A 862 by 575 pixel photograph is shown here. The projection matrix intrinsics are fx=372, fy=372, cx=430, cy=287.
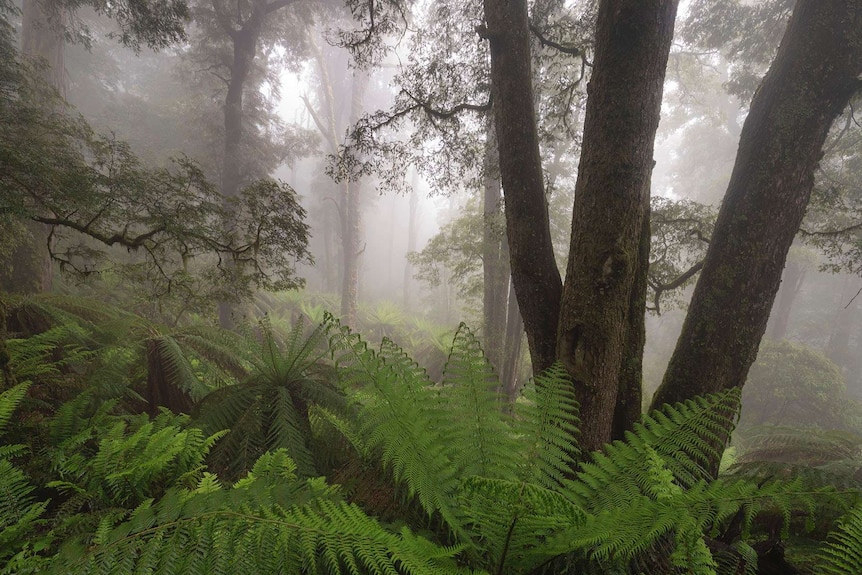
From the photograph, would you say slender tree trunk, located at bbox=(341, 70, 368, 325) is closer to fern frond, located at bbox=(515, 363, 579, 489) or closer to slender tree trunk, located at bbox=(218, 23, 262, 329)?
slender tree trunk, located at bbox=(218, 23, 262, 329)

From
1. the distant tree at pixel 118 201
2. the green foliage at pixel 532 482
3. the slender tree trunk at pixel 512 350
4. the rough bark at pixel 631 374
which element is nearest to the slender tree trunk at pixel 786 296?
the slender tree trunk at pixel 512 350

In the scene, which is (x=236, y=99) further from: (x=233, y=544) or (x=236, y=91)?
(x=233, y=544)

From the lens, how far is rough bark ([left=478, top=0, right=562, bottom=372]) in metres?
2.59

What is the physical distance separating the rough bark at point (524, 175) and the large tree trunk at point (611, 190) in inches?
13.5

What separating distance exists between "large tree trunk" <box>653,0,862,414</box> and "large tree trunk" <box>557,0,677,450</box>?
0.81m

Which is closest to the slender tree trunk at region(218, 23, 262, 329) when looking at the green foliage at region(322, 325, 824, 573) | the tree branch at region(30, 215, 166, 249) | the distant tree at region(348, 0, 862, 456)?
the tree branch at region(30, 215, 166, 249)

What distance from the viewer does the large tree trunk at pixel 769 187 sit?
2.40m

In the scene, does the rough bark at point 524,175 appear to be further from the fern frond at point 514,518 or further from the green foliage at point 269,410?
the green foliage at point 269,410

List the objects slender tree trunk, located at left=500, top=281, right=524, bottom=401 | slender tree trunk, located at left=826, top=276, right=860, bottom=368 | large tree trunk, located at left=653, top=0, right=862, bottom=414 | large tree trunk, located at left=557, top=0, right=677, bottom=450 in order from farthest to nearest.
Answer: slender tree trunk, located at left=826, top=276, right=860, bottom=368 < slender tree trunk, located at left=500, top=281, right=524, bottom=401 < large tree trunk, located at left=653, top=0, right=862, bottom=414 < large tree trunk, located at left=557, top=0, right=677, bottom=450

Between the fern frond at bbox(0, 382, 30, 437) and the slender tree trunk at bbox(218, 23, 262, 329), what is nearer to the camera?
the fern frond at bbox(0, 382, 30, 437)

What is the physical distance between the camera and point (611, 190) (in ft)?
6.99

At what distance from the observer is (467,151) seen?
475 cm

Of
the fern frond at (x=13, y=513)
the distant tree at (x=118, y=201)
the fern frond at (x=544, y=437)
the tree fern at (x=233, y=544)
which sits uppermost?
the distant tree at (x=118, y=201)

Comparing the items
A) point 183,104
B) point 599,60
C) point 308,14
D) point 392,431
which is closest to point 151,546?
point 392,431
